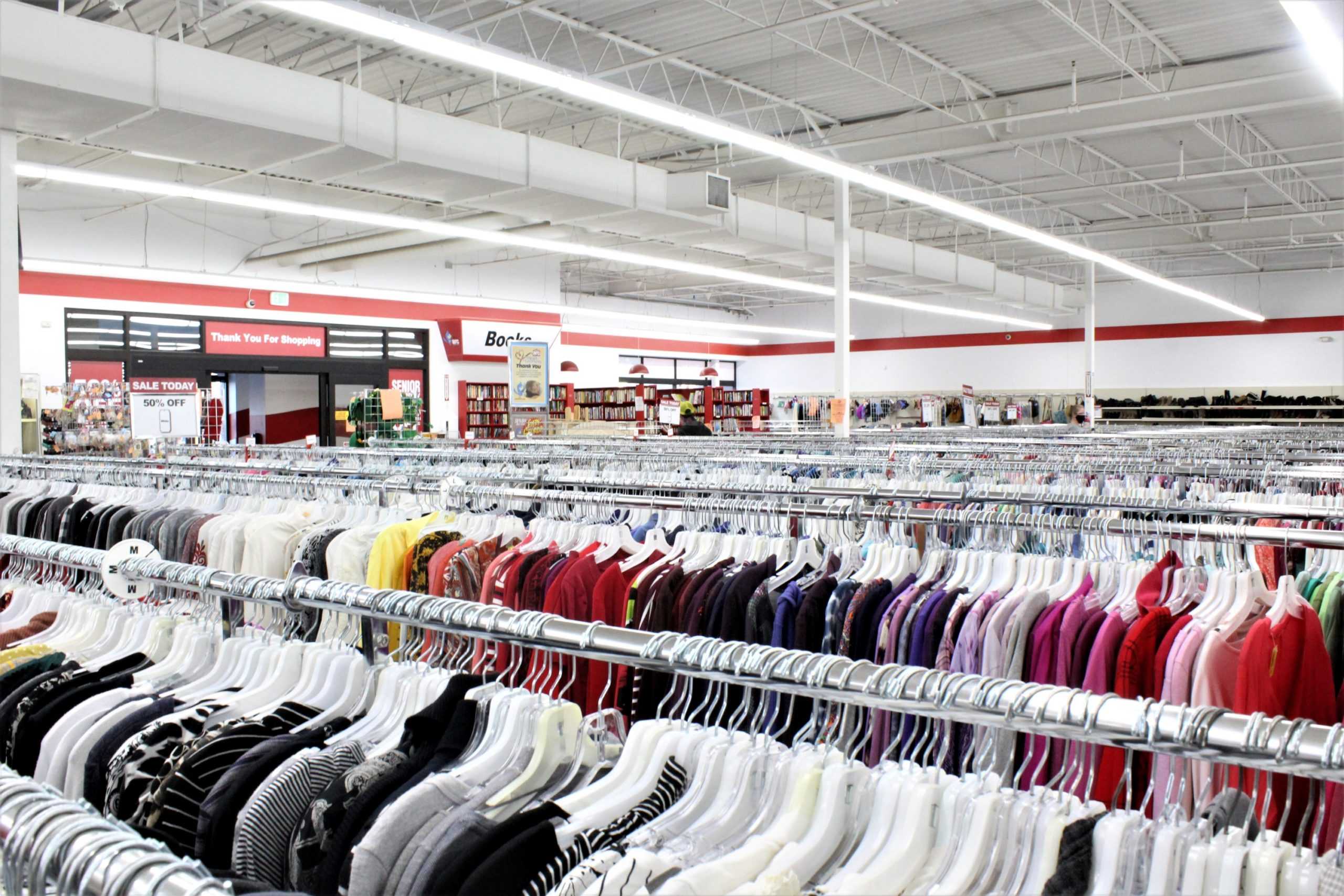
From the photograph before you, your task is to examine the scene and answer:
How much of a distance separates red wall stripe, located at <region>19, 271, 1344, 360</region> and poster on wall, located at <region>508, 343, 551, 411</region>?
6193 millimetres

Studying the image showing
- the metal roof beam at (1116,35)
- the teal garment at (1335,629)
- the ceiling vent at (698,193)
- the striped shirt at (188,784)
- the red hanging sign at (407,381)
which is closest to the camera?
the striped shirt at (188,784)

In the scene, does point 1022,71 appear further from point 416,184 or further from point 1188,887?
point 1188,887

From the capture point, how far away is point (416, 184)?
10.8 m

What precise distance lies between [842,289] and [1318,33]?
8.34m

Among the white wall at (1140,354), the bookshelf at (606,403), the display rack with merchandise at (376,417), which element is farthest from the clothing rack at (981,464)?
the white wall at (1140,354)

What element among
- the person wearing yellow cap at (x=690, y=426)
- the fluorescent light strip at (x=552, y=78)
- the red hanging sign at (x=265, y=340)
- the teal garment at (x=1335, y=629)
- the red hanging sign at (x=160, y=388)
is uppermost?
the fluorescent light strip at (x=552, y=78)

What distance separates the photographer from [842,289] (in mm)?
13328

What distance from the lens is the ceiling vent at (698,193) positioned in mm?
11727

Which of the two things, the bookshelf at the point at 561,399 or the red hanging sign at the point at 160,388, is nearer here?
the red hanging sign at the point at 160,388

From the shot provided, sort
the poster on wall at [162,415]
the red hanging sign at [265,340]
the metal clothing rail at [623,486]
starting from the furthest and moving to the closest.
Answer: the red hanging sign at [265,340]
the poster on wall at [162,415]
the metal clothing rail at [623,486]

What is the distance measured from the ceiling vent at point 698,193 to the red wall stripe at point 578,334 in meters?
9.45

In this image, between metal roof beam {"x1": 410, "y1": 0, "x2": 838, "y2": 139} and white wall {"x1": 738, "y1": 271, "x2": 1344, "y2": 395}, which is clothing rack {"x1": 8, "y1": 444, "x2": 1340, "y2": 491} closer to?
metal roof beam {"x1": 410, "y1": 0, "x2": 838, "y2": 139}

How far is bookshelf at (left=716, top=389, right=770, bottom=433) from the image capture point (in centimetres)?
2433

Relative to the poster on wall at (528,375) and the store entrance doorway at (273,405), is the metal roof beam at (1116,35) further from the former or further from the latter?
the store entrance doorway at (273,405)
